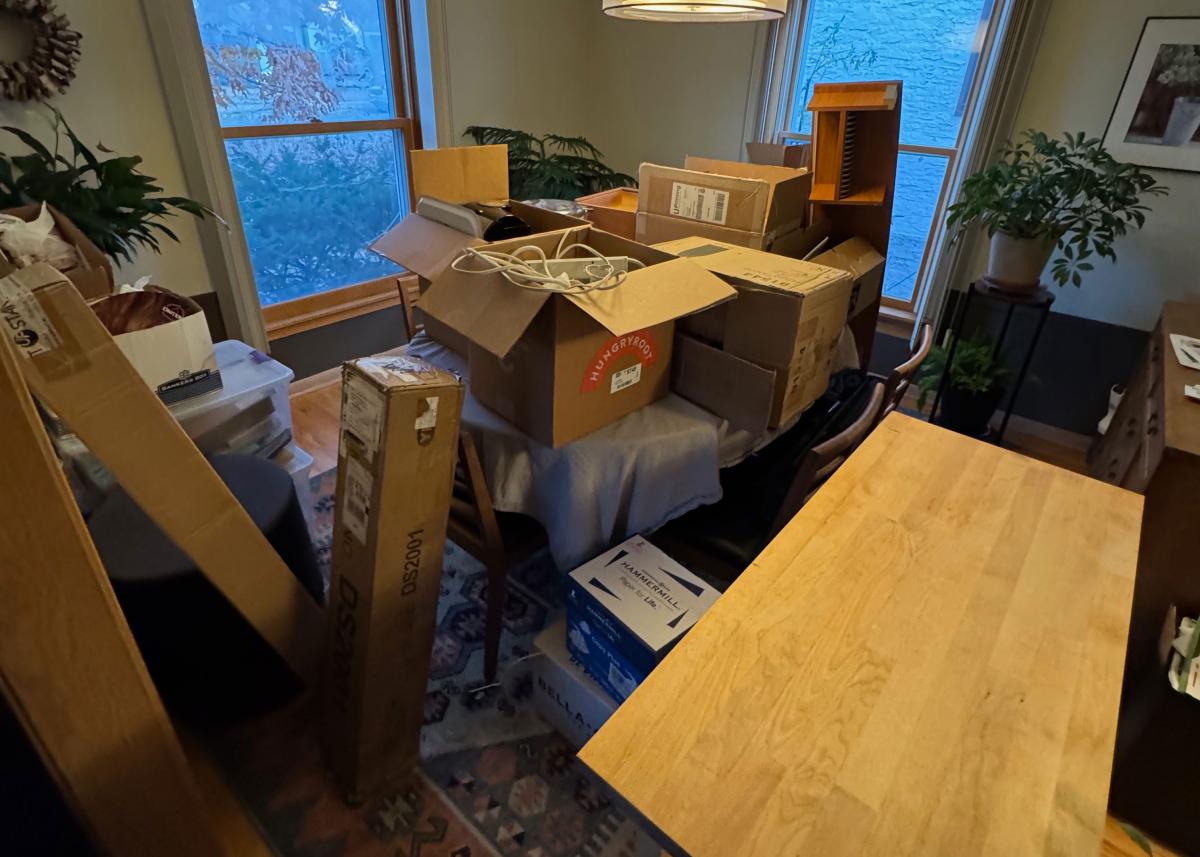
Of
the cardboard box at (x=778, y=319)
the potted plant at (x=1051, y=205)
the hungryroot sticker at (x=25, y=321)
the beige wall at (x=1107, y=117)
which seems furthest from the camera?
the beige wall at (x=1107, y=117)

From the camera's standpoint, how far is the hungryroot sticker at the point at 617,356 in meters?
1.34

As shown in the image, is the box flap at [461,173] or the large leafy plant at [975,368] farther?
the large leafy plant at [975,368]

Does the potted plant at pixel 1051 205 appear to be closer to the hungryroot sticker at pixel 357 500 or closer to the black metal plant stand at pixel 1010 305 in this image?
the black metal plant stand at pixel 1010 305

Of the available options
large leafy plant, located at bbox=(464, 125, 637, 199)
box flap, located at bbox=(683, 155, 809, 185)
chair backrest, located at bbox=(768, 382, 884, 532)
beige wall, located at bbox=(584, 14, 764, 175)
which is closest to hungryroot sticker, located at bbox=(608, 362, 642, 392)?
chair backrest, located at bbox=(768, 382, 884, 532)

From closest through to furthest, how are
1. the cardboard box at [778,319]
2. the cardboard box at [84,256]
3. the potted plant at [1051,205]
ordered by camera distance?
the cardboard box at [778,319] < the cardboard box at [84,256] < the potted plant at [1051,205]

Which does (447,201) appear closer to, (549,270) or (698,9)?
(549,270)

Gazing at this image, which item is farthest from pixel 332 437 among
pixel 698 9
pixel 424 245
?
pixel 698 9

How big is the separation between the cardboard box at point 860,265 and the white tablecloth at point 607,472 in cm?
69

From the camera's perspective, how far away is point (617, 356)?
4.55 ft

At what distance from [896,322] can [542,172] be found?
1949 mm

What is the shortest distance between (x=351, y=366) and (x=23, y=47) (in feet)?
6.23

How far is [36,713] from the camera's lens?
0.83 metres

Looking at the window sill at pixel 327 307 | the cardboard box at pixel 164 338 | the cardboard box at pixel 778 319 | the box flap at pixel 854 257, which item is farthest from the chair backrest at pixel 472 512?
the window sill at pixel 327 307

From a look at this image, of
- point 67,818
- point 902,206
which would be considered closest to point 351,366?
point 67,818
